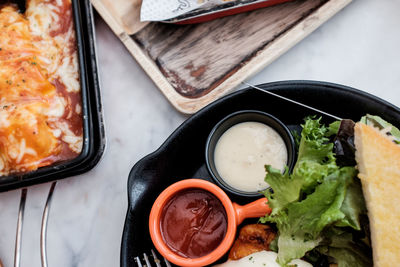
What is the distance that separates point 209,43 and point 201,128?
1.50 ft

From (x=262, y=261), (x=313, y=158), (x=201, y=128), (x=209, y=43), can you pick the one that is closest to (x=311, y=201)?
(x=313, y=158)

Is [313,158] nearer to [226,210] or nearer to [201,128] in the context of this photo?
[226,210]


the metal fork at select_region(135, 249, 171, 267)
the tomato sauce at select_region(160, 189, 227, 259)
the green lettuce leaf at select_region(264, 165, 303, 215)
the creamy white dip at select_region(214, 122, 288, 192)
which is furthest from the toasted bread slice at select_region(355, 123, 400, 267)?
the metal fork at select_region(135, 249, 171, 267)

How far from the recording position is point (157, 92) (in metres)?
2.06

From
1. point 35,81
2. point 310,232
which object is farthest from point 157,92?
point 310,232

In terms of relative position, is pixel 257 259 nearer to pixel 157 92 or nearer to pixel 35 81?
pixel 157 92

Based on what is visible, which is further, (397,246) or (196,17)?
(196,17)

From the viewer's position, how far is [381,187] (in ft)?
4.68

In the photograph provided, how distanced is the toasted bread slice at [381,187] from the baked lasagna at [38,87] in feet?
3.83

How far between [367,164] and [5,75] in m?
1.52

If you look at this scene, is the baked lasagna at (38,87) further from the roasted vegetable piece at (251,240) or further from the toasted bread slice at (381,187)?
the toasted bread slice at (381,187)

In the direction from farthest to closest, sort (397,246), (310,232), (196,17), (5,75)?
(196,17), (5,75), (310,232), (397,246)

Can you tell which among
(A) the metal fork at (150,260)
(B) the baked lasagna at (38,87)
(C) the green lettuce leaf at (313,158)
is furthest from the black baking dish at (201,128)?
(B) the baked lasagna at (38,87)

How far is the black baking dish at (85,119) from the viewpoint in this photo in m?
1.71
